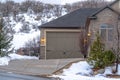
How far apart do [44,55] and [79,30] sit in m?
4.51

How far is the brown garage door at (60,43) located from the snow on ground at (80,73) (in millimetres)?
13329

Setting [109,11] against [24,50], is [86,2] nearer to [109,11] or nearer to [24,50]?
[24,50]

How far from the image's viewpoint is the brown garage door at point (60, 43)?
122ft

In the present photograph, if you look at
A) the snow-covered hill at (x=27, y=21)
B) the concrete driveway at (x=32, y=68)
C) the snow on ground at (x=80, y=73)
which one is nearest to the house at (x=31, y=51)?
the concrete driveway at (x=32, y=68)

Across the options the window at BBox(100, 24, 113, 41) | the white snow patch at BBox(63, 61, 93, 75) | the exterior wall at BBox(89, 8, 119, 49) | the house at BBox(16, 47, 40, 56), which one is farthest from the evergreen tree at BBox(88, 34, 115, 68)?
the house at BBox(16, 47, 40, 56)

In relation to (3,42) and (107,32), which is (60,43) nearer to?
(107,32)

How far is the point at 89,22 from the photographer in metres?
32.6

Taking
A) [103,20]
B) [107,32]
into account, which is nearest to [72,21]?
[103,20]

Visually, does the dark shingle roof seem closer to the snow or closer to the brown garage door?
the brown garage door

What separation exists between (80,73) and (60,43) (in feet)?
52.0

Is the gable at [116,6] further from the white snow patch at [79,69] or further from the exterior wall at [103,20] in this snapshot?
the white snow patch at [79,69]

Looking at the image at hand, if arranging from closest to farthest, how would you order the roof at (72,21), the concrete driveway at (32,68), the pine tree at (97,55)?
the pine tree at (97,55), the concrete driveway at (32,68), the roof at (72,21)

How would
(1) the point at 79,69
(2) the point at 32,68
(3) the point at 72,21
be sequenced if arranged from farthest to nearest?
(3) the point at 72,21 → (2) the point at 32,68 → (1) the point at 79,69

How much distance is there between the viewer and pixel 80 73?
21.6 meters
